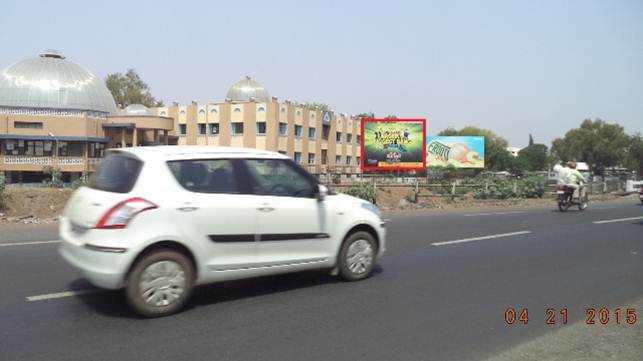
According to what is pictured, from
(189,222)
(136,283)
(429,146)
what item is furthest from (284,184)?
(429,146)

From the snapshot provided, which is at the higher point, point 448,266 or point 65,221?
point 65,221

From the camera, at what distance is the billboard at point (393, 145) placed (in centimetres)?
2781

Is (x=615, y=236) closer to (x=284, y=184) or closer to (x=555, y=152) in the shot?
(x=284, y=184)

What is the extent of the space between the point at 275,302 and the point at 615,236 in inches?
365

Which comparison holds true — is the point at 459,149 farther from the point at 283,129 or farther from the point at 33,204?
the point at 33,204

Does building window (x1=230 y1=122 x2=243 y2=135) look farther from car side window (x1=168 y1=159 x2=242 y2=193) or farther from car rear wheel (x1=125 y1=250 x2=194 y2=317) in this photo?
car rear wheel (x1=125 y1=250 x2=194 y2=317)

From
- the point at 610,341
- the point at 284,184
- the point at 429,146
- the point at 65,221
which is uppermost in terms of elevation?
the point at 429,146

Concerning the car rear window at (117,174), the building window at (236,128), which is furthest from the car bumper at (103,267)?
the building window at (236,128)

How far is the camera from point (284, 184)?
653cm

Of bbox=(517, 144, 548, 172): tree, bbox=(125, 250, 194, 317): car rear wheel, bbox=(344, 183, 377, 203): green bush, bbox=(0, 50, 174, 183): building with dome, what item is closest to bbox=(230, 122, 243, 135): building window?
bbox=(0, 50, 174, 183): building with dome

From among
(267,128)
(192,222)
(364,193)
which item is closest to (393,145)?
(364,193)

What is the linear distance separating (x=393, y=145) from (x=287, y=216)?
2212 cm

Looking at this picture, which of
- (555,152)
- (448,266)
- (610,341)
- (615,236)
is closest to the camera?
(610,341)

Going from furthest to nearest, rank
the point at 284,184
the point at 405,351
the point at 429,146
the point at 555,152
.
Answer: the point at 555,152 < the point at 429,146 < the point at 284,184 < the point at 405,351
